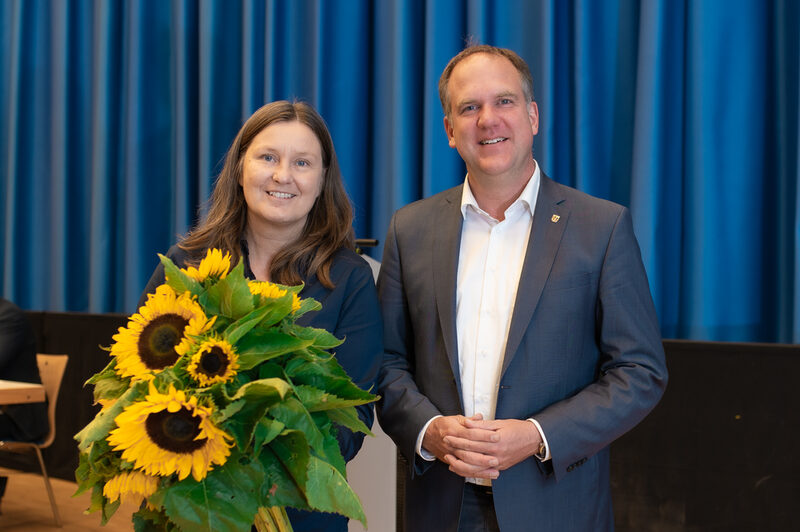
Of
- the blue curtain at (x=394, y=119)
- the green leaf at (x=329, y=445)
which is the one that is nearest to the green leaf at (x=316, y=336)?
the green leaf at (x=329, y=445)

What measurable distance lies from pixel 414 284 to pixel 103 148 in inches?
151

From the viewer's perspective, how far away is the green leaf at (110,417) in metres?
1.10

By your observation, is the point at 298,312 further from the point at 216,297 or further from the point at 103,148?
the point at 103,148

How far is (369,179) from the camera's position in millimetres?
4086

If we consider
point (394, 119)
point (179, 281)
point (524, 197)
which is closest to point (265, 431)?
point (179, 281)

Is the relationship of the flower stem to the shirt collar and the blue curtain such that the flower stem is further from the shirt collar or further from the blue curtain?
the blue curtain

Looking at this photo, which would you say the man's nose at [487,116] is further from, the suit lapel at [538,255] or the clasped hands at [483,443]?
the clasped hands at [483,443]

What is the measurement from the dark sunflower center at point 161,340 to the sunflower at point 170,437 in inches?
2.8

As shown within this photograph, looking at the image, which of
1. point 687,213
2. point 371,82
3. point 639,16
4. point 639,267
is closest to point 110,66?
point 371,82

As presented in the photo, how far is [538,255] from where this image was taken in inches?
73.7

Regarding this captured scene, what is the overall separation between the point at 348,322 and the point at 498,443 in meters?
0.41

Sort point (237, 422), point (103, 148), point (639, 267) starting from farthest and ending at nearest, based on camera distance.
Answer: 1. point (103, 148)
2. point (639, 267)
3. point (237, 422)

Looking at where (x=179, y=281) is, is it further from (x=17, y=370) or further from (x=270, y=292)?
(x=17, y=370)

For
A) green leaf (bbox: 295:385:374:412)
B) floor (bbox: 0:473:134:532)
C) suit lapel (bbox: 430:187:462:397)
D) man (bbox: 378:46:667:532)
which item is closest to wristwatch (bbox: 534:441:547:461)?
man (bbox: 378:46:667:532)
